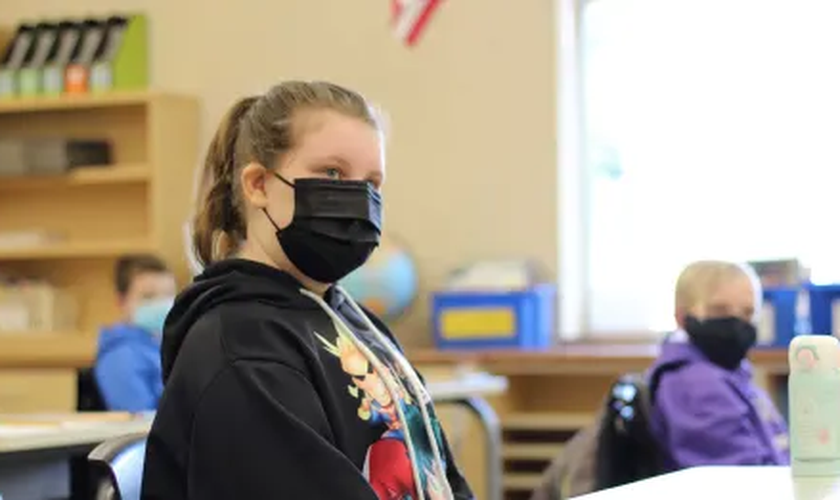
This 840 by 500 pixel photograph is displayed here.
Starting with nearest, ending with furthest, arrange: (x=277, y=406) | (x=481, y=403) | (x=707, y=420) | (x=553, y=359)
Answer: (x=277, y=406), (x=707, y=420), (x=481, y=403), (x=553, y=359)

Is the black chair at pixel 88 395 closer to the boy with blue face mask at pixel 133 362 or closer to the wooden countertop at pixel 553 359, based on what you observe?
the boy with blue face mask at pixel 133 362

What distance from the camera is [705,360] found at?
3631mm

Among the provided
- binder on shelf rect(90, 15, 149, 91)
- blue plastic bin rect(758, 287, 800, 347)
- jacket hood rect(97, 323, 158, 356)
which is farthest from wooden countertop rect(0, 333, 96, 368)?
blue plastic bin rect(758, 287, 800, 347)

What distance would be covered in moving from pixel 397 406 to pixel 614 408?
1.64 meters

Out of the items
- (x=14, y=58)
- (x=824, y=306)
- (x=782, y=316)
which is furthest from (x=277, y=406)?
(x=14, y=58)

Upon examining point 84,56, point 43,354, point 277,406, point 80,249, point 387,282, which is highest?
point 84,56

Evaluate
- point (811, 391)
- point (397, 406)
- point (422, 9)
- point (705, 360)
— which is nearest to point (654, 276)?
point (422, 9)

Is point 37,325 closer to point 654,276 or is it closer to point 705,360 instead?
point 654,276

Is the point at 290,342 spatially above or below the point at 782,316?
above

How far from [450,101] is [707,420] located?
314 cm

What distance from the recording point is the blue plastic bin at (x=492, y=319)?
5.81 meters

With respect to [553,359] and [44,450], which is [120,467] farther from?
[553,359]

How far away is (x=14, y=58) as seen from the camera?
23.4 ft

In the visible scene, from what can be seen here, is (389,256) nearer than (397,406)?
No
